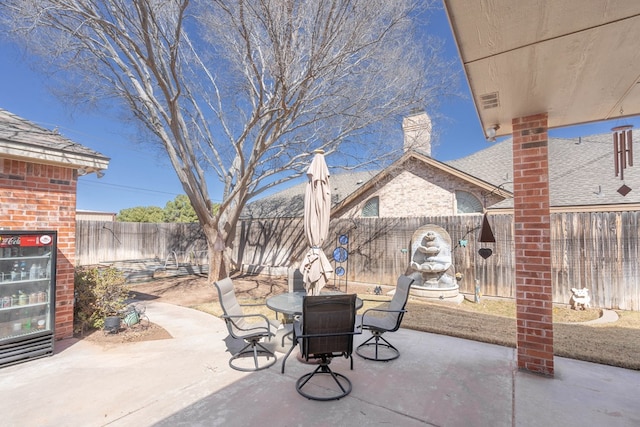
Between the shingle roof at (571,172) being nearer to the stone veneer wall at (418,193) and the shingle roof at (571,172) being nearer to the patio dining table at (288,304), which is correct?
the stone veneer wall at (418,193)

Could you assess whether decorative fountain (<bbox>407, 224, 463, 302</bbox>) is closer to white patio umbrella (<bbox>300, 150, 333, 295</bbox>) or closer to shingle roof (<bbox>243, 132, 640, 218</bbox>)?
shingle roof (<bbox>243, 132, 640, 218</bbox>)

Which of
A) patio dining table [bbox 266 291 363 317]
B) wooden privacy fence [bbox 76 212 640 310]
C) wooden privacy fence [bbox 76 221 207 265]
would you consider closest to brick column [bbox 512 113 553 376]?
patio dining table [bbox 266 291 363 317]

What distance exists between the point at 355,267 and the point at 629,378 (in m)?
7.63

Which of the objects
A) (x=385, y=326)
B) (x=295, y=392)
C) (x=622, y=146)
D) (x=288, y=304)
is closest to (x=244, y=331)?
(x=288, y=304)

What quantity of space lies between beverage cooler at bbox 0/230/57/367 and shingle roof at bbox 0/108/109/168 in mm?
1130

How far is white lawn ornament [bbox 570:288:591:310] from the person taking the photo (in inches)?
275

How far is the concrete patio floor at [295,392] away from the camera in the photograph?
106 inches

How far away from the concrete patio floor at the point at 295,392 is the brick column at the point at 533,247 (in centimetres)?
37

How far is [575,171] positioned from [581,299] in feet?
17.8

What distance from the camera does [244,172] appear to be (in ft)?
29.3

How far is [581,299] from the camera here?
700 cm

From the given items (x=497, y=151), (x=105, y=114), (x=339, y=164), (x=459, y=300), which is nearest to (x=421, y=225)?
(x=459, y=300)

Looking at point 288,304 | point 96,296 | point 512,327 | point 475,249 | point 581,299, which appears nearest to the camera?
point 288,304

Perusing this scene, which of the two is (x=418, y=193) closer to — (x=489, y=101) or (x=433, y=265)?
(x=433, y=265)
